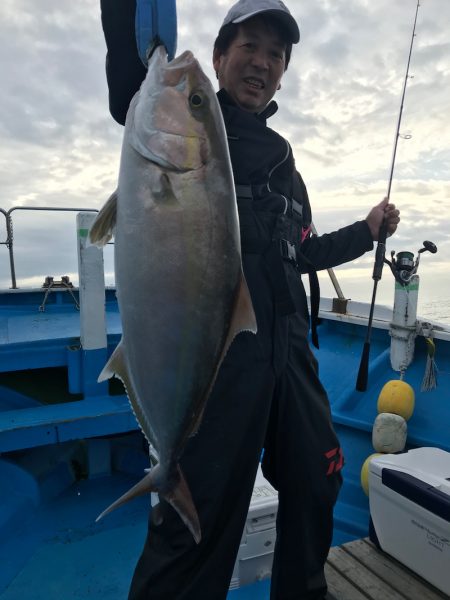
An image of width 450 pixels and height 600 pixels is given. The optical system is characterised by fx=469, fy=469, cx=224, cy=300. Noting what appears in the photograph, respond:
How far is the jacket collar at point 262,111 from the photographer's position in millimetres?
2109

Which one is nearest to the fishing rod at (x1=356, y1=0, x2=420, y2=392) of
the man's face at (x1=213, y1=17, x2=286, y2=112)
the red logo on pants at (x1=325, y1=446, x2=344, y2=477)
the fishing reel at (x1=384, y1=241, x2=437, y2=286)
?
the fishing reel at (x1=384, y1=241, x2=437, y2=286)

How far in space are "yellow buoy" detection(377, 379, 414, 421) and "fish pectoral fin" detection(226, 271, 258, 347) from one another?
2.65 m

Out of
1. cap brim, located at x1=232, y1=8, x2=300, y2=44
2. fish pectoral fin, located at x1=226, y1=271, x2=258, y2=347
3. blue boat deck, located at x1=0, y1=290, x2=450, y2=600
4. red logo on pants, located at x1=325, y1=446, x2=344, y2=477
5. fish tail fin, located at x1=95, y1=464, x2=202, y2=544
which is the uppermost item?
cap brim, located at x1=232, y1=8, x2=300, y2=44

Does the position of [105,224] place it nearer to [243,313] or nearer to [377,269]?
[243,313]

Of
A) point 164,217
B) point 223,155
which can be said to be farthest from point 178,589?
point 223,155

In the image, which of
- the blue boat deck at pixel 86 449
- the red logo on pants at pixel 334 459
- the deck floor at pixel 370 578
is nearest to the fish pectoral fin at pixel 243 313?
the red logo on pants at pixel 334 459

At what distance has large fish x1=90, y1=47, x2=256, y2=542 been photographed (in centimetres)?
145

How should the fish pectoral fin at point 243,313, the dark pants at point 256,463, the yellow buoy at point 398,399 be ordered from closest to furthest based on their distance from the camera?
1. the fish pectoral fin at point 243,313
2. the dark pants at point 256,463
3. the yellow buoy at point 398,399

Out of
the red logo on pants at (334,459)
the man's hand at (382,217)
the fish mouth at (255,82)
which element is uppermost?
the fish mouth at (255,82)

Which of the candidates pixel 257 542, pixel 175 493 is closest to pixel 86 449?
pixel 257 542

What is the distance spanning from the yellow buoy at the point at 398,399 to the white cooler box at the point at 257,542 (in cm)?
149

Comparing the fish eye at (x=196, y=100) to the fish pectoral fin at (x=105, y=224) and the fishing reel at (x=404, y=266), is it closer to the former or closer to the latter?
the fish pectoral fin at (x=105, y=224)

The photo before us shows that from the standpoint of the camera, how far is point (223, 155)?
1.51 m

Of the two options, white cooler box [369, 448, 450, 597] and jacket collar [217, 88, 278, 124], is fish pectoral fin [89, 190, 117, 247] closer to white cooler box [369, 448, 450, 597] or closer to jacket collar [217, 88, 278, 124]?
jacket collar [217, 88, 278, 124]
